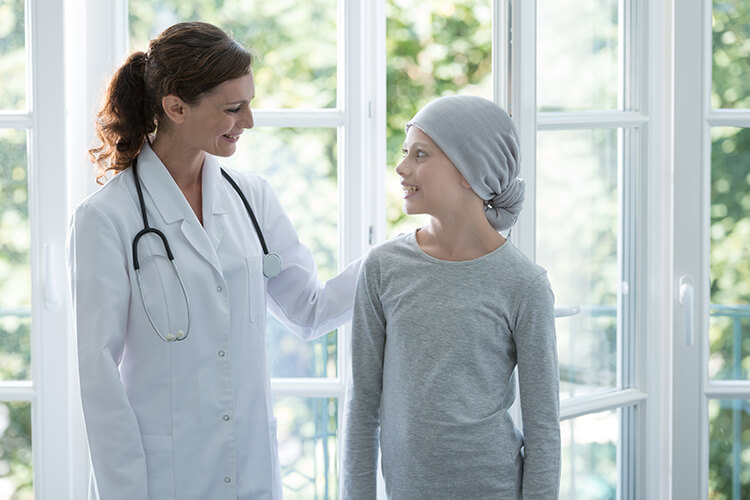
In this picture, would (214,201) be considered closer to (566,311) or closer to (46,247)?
(46,247)

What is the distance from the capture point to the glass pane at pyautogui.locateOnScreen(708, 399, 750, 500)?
1.82 m

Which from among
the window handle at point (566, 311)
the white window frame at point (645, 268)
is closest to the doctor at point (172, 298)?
the window handle at point (566, 311)

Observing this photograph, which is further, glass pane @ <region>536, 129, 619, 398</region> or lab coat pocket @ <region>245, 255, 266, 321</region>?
glass pane @ <region>536, 129, 619, 398</region>

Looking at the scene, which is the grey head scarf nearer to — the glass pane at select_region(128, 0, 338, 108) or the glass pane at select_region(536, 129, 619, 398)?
the glass pane at select_region(536, 129, 619, 398)

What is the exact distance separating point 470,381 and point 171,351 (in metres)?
0.53

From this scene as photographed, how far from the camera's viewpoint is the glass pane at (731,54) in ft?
5.76

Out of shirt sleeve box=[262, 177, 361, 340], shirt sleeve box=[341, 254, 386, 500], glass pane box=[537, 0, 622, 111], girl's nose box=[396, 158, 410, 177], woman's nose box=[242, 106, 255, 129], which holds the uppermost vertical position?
glass pane box=[537, 0, 622, 111]

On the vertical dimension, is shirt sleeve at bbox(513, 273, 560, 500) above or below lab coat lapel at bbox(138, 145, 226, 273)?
below

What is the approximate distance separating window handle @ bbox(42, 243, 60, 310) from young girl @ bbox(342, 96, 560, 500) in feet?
2.74

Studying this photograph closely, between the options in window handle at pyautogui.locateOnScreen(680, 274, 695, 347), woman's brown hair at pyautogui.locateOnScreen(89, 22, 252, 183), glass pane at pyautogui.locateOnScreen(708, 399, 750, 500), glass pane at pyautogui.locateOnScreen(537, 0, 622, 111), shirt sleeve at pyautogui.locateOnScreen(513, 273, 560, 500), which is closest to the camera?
shirt sleeve at pyautogui.locateOnScreen(513, 273, 560, 500)

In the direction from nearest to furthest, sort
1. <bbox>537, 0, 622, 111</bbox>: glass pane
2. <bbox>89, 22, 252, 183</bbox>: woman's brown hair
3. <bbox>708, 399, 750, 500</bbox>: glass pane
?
<bbox>89, 22, 252, 183</bbox>: woman's brown hair, <bbox>537, 0, 622, 111</bbox>: glass pane, <bbox>708, 399, 750, 500</bbox>: glass pane

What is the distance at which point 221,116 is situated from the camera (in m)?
1.40

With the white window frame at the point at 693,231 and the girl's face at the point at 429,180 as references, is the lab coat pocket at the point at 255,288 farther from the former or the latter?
the white window frame at the point at 693,231

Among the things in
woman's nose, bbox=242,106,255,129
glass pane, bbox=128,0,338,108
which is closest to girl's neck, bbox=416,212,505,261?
woman's nose, bbox=242,106,255,129
